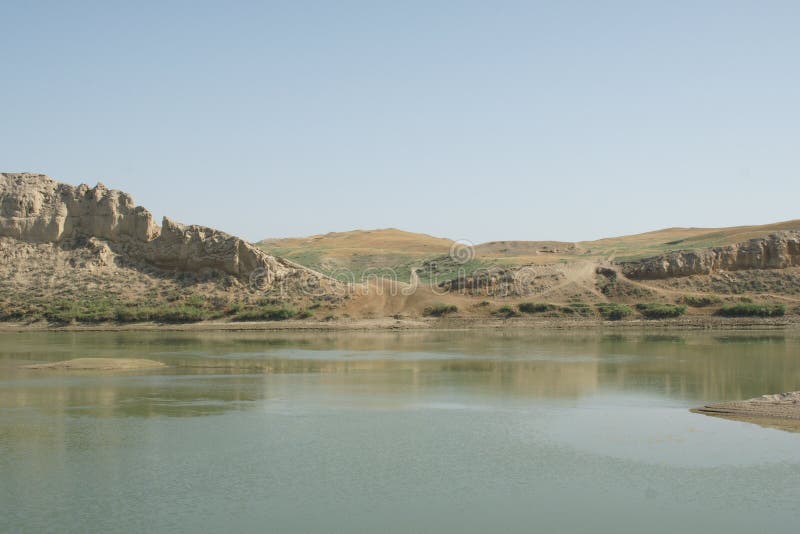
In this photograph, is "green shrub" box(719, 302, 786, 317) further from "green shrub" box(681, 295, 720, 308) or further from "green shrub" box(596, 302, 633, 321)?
"green shrub" box(596, 302, 633, 321)

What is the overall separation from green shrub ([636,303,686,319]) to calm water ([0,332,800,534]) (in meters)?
19.9

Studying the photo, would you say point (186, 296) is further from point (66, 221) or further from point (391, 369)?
point (391, 369)

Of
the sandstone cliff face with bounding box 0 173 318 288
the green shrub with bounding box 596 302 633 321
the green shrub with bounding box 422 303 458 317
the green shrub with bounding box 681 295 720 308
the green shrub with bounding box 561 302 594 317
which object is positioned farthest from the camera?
the sandstone cliff face with bounding box 0 173 318 288

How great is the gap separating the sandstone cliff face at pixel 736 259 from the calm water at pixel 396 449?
2698cm

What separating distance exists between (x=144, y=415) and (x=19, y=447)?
3.73 meters

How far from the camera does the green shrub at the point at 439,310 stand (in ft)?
171

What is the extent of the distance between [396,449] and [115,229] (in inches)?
1767

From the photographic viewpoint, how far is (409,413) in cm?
2003

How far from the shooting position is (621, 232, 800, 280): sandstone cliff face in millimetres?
56281

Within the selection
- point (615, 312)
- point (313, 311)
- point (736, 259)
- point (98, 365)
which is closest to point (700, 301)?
point (615, 312)

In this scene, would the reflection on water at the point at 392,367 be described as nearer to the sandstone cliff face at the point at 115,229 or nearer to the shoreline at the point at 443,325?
the shoreline at the point at 443,325

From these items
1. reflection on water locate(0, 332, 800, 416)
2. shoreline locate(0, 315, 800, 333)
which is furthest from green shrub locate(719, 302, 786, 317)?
reflection on water locate(0, 332, 800, 416)

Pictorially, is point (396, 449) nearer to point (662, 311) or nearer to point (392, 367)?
point (392, 367)

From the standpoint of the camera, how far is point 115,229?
184ft
